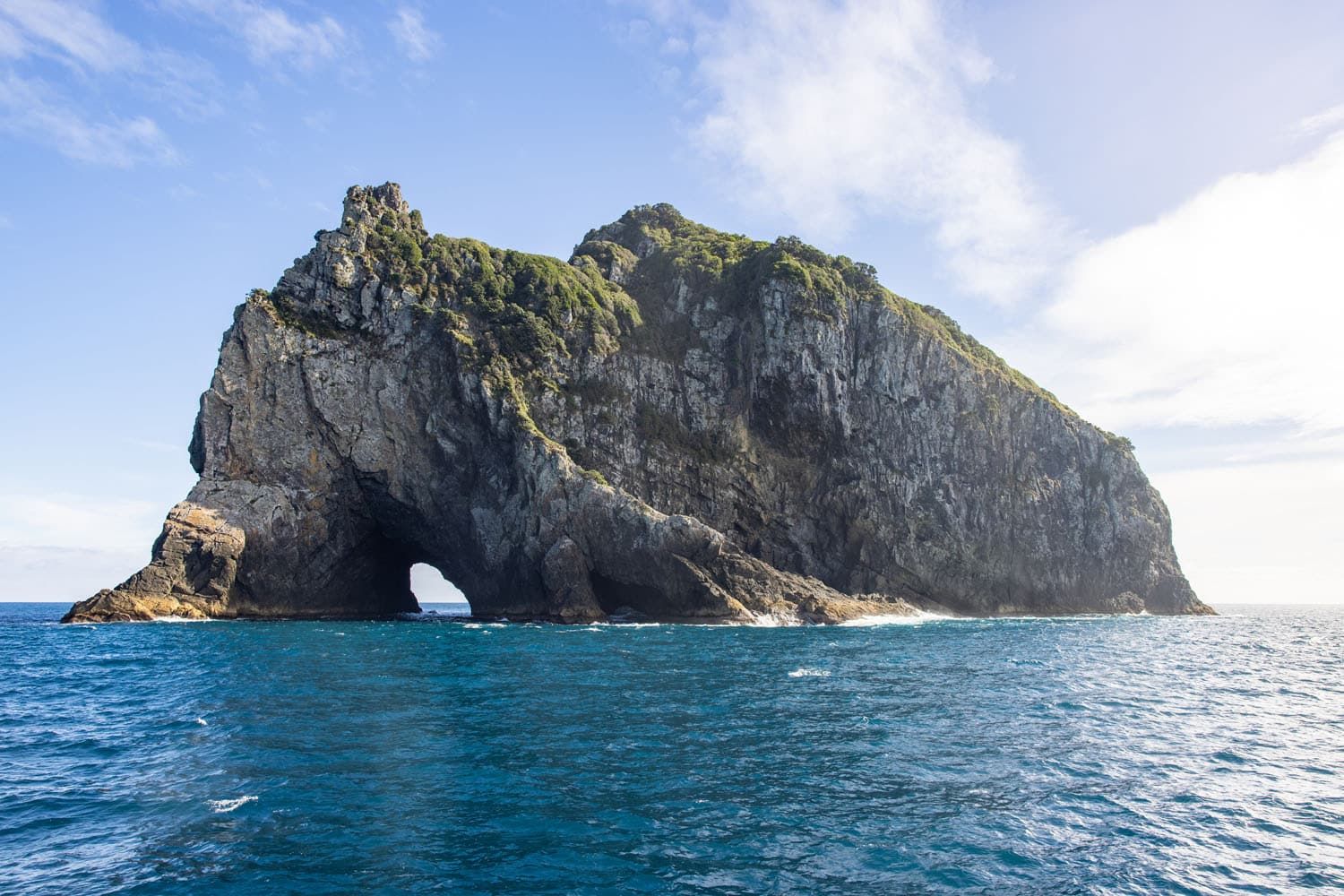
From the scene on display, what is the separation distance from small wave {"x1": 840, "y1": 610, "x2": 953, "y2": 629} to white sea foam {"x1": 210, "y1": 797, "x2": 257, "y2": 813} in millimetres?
49343

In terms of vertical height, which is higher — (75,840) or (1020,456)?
(1020,456)

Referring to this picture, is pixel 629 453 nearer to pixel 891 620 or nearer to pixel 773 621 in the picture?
pixel 773 621

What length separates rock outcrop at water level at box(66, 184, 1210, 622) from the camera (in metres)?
62.5

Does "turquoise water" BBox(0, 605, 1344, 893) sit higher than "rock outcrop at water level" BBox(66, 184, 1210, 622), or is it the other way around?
"rock outcrop at water level" BBox(66, 184, 1210, 622)

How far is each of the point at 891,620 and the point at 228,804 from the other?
196ft

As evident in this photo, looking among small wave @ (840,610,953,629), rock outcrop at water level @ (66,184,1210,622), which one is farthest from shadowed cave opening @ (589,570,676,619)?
small wave @ (840,610,953,629)

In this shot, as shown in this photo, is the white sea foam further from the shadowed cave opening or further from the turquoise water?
the shadowed cave opening

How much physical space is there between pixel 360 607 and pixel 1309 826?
236ft

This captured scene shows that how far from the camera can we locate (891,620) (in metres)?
67.8

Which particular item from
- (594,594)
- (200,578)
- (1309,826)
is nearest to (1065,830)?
(1309,826)

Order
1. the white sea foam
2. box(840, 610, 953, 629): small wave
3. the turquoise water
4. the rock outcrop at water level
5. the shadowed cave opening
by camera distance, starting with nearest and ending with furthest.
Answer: the turquoise water, the white sea foam, the rock outcrop at water level, box(840, 610, 953, 629): small wave, the shadowed cave opening

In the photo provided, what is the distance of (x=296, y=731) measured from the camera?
2050cm

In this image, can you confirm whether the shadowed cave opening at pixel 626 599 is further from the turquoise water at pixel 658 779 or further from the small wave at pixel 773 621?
the turquoise water at pixel 658 779

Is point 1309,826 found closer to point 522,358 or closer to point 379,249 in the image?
point 522,358
